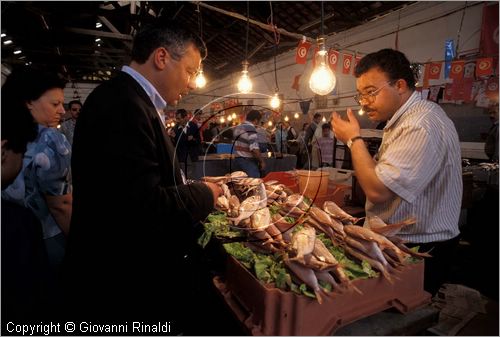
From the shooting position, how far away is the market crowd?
1424 millimetres

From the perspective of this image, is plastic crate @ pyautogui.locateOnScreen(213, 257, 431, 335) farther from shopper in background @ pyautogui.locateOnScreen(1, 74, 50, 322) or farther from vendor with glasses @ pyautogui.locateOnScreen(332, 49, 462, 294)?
shopper in background @ pyautogui.locateOnScreen(1, 74, 50, 322)

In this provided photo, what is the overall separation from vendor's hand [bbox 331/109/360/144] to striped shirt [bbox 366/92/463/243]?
0.27 meters

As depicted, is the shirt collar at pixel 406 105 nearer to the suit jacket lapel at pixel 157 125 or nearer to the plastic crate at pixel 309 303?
the plastic crate at pixel 309 303

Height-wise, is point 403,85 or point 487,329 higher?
point 403,85

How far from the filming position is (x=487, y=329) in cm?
170

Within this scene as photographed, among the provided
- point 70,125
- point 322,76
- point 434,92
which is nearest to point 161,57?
point 322,76

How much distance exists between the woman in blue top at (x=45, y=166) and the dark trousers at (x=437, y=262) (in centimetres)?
277

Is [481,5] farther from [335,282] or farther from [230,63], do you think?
[230,63]

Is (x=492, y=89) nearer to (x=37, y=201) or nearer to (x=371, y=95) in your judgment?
(x=371, y=95)

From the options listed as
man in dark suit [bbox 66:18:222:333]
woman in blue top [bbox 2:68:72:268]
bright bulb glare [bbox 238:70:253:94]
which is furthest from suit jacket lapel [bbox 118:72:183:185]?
bright bulb glare [bbox 238:70:253:94]

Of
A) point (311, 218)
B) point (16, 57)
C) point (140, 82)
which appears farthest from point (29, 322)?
point (16, 57)

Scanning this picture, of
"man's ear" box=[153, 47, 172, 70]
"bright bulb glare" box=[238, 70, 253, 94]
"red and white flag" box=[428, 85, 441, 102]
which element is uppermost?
"red and white flag" box=[428, 85, 441, 102]

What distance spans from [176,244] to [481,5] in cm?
1054

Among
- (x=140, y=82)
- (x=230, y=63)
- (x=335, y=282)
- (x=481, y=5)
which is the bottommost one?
(x=335, y=282)
